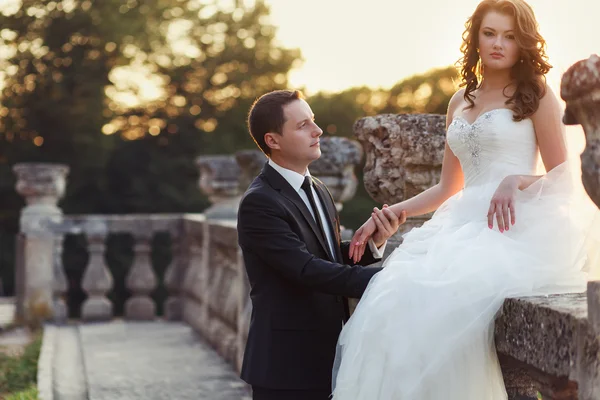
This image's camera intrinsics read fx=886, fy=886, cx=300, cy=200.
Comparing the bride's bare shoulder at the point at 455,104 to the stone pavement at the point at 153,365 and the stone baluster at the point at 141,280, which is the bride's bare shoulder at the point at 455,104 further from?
the stone baluster at the point at 141,280

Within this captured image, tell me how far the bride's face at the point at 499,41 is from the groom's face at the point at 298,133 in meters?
0.62

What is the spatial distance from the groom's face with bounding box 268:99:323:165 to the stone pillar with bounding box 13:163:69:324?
21.4ft

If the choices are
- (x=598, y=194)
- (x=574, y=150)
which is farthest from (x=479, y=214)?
(x=598, y=194)

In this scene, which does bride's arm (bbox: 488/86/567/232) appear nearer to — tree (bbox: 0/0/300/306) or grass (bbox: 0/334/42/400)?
grass (bbox: 0/334/42/400)

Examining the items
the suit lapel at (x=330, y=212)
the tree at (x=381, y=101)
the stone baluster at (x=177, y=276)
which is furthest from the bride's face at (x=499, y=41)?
the tree at (x=381, y=101)

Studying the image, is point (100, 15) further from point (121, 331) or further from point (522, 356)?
point (522, 356)

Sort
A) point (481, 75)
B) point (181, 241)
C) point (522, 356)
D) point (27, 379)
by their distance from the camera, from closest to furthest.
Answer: point (522, 356) → point (481, 75) → point (27, 379) → point (181, 241)

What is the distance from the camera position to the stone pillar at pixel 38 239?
8828 millimetres

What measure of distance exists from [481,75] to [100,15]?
18.9 meters

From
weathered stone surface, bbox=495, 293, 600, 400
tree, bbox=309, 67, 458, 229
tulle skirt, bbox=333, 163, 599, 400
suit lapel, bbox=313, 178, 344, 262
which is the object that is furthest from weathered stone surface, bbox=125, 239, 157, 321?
tree, bbox=309, 67, 458, 229

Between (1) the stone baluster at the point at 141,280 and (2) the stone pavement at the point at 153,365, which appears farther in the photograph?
(1) the stone baluster at the point at 141,280

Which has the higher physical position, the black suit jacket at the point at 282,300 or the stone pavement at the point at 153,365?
the black suit jacket at the point at 282,300

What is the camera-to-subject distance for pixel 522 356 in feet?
6.42

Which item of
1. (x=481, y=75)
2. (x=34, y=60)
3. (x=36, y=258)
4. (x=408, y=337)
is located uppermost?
(x=34, y=60)
